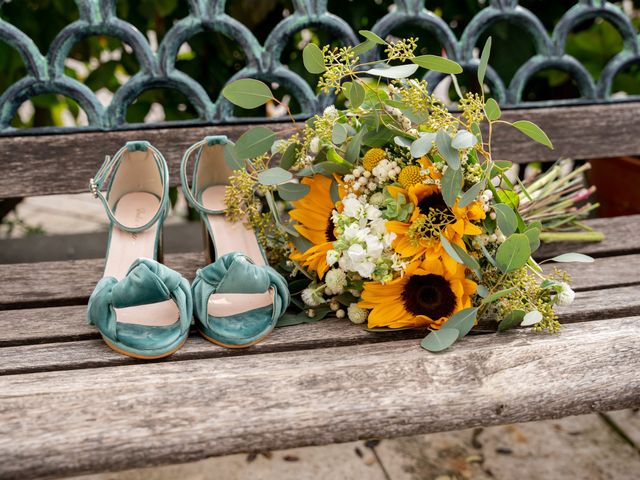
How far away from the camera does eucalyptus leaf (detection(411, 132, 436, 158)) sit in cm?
105

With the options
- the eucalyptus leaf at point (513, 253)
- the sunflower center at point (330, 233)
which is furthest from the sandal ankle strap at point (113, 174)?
the eucalyptus leaf at point (513, 253)

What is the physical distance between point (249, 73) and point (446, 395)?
939mm

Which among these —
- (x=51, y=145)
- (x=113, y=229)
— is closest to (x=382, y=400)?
A: (x=113, y=229)

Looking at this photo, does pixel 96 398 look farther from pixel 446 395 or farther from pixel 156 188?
pixel 156 188

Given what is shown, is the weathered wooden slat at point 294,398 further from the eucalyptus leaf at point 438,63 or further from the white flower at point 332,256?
the eucalyptus leaf at point 438,63

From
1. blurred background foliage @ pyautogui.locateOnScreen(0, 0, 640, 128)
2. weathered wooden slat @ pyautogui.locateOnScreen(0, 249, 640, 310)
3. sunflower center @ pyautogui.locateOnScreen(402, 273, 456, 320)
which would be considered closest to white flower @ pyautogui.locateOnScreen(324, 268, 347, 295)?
sunflower center @ pyautogui.locateOnScreen(402, 273, 456, 320)

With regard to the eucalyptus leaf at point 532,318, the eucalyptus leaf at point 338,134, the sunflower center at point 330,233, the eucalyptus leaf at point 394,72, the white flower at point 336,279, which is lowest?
the eucalyptus leaf at point 532,318

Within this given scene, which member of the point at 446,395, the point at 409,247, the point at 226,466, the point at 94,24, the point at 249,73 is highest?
the point at 94,24

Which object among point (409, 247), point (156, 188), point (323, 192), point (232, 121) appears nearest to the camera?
point (409, 247)

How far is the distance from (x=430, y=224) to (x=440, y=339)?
181 mm

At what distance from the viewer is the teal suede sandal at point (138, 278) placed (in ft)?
3.61

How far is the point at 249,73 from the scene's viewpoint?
63.9 inches

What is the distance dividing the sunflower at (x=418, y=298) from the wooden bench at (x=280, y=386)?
36mm

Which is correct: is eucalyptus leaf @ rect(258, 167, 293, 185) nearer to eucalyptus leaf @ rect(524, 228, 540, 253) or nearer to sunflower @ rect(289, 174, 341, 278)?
sunflower @ rect(289, 174, 341, 278)
